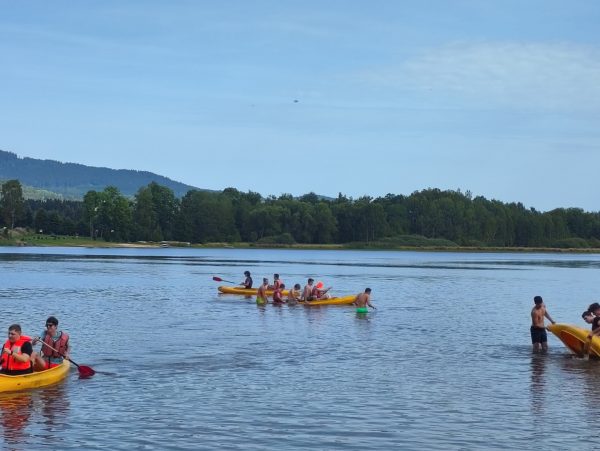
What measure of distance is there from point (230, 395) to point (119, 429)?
461 centimetres

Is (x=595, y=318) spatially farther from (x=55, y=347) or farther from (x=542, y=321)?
(x=55, y=347)

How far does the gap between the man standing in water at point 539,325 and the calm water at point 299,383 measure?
74 cm

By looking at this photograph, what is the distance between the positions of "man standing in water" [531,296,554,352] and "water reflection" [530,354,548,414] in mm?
1099

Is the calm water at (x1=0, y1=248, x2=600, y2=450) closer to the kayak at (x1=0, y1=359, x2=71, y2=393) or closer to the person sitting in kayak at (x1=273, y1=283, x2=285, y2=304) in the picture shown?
the kayak at (x1=0, y1=359, x2=71, y2=393)

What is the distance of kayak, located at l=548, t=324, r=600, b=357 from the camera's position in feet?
99.7

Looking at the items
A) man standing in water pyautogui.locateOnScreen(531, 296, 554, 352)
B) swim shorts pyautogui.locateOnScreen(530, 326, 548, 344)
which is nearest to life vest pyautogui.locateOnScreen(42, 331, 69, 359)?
man standing in water pyautogui.locateOnScreen(531, 296, 554, 352)

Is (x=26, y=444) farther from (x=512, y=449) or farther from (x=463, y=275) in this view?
(x=463, y=275)

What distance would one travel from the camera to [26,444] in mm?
18141

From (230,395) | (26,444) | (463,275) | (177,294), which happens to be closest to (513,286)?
(463,275)

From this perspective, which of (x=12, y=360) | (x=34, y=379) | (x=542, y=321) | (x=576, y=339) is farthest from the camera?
(x=542, y=321)

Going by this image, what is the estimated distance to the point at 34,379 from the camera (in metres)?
23.5

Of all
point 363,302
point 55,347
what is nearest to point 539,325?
point 363,302

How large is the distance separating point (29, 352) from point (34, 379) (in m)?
0.87

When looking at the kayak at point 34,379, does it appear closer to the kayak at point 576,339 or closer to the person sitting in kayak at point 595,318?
the person sitting in kayak at point 595,318
